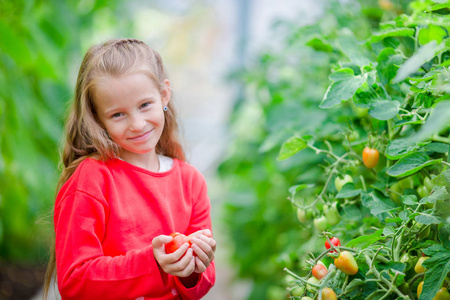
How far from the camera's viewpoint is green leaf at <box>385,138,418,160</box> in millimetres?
774

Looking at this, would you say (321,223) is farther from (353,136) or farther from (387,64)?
(387,64)

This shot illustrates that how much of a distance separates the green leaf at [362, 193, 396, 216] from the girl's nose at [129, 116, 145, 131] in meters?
0.41

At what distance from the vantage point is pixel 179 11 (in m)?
3.57

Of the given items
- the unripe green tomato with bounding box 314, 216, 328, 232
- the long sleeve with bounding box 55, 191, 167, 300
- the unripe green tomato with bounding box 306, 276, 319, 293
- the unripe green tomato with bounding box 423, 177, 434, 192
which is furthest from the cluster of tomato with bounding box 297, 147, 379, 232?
the long sleeve with bounding box 55, 191, 167, 300

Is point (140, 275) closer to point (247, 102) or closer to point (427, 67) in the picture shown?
point (427, 67)

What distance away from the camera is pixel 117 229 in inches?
31.2

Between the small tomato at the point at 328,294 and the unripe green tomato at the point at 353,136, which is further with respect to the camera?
the unripe green tomato at the point at 353,136

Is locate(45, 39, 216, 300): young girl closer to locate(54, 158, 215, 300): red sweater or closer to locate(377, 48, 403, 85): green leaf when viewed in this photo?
locate(54, 158, 215, 300): red sweater

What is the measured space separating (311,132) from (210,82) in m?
3.10

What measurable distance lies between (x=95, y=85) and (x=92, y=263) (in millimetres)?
301

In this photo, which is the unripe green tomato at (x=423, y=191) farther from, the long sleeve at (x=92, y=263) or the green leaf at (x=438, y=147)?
the long sleeve at (x=92, y=263)

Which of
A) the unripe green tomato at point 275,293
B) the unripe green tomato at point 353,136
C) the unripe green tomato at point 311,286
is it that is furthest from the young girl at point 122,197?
the unripe green tomato at point 275,293

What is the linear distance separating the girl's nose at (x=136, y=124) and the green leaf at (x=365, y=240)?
1.30 feet

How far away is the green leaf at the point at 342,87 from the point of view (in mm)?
807
